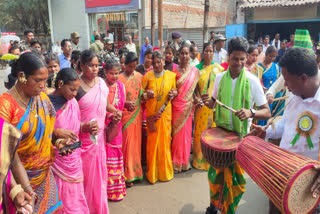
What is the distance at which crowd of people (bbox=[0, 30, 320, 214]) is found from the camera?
6.14 ft

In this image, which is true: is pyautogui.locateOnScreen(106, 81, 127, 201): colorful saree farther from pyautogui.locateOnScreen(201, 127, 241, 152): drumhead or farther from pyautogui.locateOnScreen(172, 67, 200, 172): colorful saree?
pyautogui.locateOnScreen(201, 127, 241, 152): drumhead

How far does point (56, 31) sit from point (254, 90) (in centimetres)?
1820

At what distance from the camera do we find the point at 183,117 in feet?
14.0

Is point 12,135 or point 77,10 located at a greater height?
point 77,10

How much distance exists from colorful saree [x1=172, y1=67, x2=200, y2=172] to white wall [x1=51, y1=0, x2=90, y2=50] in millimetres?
13762

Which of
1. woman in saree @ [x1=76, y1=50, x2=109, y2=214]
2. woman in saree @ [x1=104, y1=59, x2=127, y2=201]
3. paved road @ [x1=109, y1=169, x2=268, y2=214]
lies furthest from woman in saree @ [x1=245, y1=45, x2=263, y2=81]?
woman in saree @ [x1=76, y1=50, x2=109, y2=214]

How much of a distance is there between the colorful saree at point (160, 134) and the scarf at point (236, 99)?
3.88 ft

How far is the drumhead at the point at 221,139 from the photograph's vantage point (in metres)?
2.50

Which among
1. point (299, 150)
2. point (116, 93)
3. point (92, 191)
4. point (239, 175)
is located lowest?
point (92, 191)

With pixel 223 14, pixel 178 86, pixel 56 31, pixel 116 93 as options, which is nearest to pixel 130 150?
pixel 116 93

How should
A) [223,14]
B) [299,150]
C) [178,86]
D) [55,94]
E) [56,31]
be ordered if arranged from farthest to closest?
[223,14] < [56,31] < [178,86] < [55,94] < [299,150]

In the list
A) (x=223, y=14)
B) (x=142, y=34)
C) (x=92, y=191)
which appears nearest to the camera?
(x=92, y=191)

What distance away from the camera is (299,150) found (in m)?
2.01

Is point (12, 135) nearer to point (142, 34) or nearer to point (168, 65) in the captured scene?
point (168, 65)
